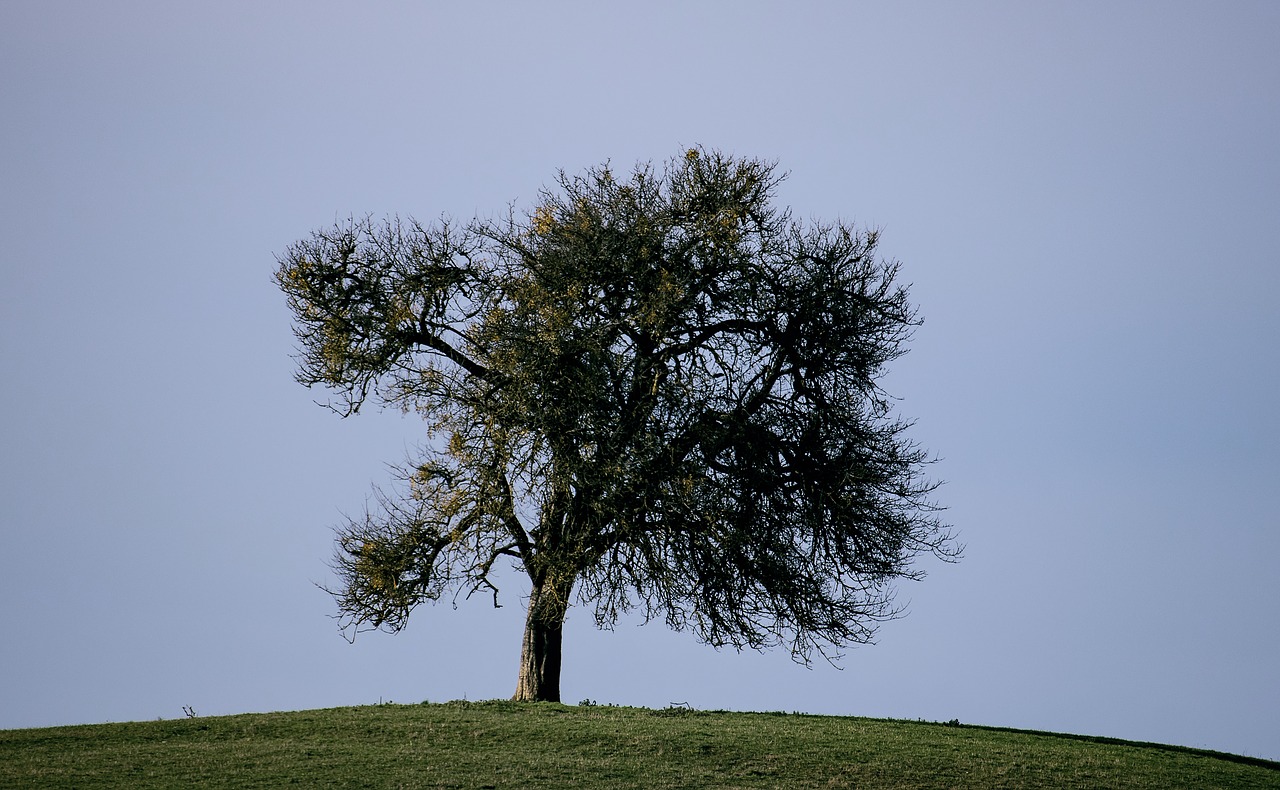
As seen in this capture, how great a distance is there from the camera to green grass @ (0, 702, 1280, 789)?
1683 centimetres

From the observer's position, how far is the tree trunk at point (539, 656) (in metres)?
23.4

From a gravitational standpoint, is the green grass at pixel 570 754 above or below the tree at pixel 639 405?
below

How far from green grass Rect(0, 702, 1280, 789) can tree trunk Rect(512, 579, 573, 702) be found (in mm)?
1205

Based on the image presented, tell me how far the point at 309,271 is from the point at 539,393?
21.4 feet

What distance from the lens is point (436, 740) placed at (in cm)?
1908

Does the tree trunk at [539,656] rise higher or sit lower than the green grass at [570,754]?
higher

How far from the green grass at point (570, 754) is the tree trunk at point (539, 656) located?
3.95 ft

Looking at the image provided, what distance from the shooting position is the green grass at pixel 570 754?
16.8 meters

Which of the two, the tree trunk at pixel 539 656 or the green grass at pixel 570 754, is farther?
the tree trunk at pixel 539 656

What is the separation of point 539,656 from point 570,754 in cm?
556

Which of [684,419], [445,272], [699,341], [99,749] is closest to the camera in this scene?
[99,749]

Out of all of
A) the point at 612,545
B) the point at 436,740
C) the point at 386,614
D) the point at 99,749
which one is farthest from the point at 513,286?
the point at 99,749

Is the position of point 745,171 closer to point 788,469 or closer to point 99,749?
point 788,469

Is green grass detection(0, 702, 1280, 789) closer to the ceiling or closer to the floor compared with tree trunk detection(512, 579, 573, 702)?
closer to the floor
